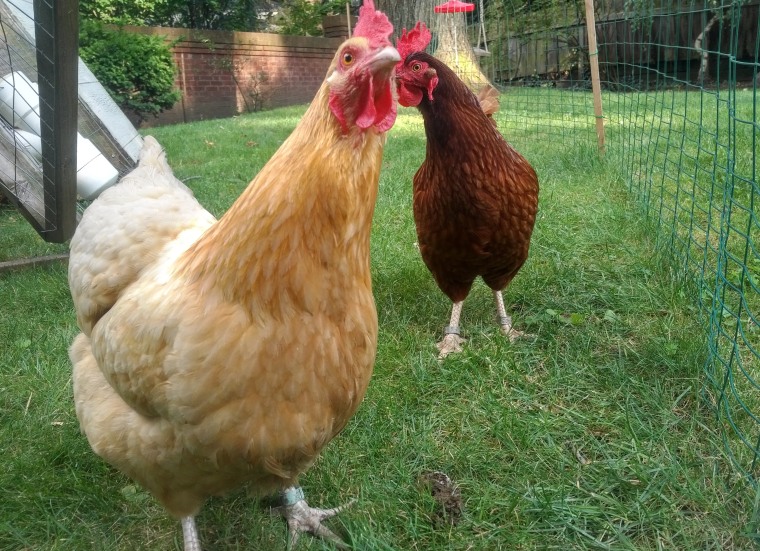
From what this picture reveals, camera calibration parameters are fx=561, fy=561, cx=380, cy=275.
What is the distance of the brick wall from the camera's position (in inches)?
552

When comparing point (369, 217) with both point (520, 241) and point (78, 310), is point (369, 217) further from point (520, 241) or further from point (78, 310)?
point (520, 241)

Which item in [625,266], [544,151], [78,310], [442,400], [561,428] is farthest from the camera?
[544,151]

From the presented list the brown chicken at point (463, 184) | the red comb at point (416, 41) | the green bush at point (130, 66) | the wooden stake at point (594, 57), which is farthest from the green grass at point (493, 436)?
the green bush at point (130, 66)

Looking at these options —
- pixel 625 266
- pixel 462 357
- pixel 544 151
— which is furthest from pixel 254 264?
pixel 544 151

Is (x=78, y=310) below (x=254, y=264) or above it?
below

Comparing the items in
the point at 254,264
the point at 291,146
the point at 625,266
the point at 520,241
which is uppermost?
the point at 291,146

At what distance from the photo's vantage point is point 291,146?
4.88 feet

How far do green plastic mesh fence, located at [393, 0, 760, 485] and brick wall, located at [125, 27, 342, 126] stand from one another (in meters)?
7.05

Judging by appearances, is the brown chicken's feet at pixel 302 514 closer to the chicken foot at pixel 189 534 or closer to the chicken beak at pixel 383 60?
the chicken foot at pixel 189 534

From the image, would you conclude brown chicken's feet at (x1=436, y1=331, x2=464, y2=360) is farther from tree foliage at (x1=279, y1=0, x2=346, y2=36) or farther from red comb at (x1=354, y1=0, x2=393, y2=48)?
tree foliage at (x1=279, y1=0, x2=346, y2=36)

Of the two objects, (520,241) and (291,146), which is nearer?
(291,146)

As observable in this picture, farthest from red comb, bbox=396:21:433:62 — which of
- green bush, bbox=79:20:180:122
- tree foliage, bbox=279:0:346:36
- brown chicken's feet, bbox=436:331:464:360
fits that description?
tree foliage, bbox=279:0:346:36

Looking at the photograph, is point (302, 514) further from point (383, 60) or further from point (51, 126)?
point (51, 126)

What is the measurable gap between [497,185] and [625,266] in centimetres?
127
